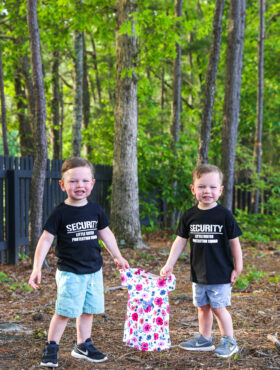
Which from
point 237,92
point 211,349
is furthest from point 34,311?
point 237,92

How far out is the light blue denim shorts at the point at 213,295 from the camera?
3.62 metres

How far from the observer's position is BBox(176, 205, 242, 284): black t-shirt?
3.60 meters

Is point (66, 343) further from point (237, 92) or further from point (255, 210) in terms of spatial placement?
point (255, 210)

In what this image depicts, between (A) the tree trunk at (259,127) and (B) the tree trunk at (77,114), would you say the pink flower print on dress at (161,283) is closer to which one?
(B) the tree trunk at (77,114)

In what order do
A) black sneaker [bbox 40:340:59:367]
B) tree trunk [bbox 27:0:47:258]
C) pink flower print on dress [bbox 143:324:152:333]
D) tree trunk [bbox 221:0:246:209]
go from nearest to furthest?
black sneaker [bbox 40:340:59:367], pink flower print on dress [bbox 143:324:152:333], tree trunk [bbox 27:0:47:258], tree trunk [bbox 221:0:246:209]

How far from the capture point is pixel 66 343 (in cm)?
→ 399

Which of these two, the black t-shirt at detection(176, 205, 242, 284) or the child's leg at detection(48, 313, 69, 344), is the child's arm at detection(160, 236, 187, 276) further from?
the child's leg at detection(48, 313, 69, 344)

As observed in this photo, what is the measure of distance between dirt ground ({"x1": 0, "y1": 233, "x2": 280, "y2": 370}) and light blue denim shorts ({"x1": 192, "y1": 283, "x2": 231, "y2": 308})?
0.42 m

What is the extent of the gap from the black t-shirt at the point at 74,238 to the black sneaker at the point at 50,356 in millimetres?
582

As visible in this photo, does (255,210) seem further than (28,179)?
Yes

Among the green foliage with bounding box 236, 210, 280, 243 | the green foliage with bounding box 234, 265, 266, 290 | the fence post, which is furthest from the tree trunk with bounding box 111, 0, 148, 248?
the green foliage with bounding box 236, 210, 280, 243

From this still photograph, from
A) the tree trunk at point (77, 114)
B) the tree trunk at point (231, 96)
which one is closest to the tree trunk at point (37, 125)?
the tree trunk at point (231, 96)

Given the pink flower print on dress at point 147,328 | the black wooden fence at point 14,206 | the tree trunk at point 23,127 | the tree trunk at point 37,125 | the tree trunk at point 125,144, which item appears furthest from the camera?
the tree trunk at point 23,127

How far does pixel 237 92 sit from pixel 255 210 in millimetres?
5753
